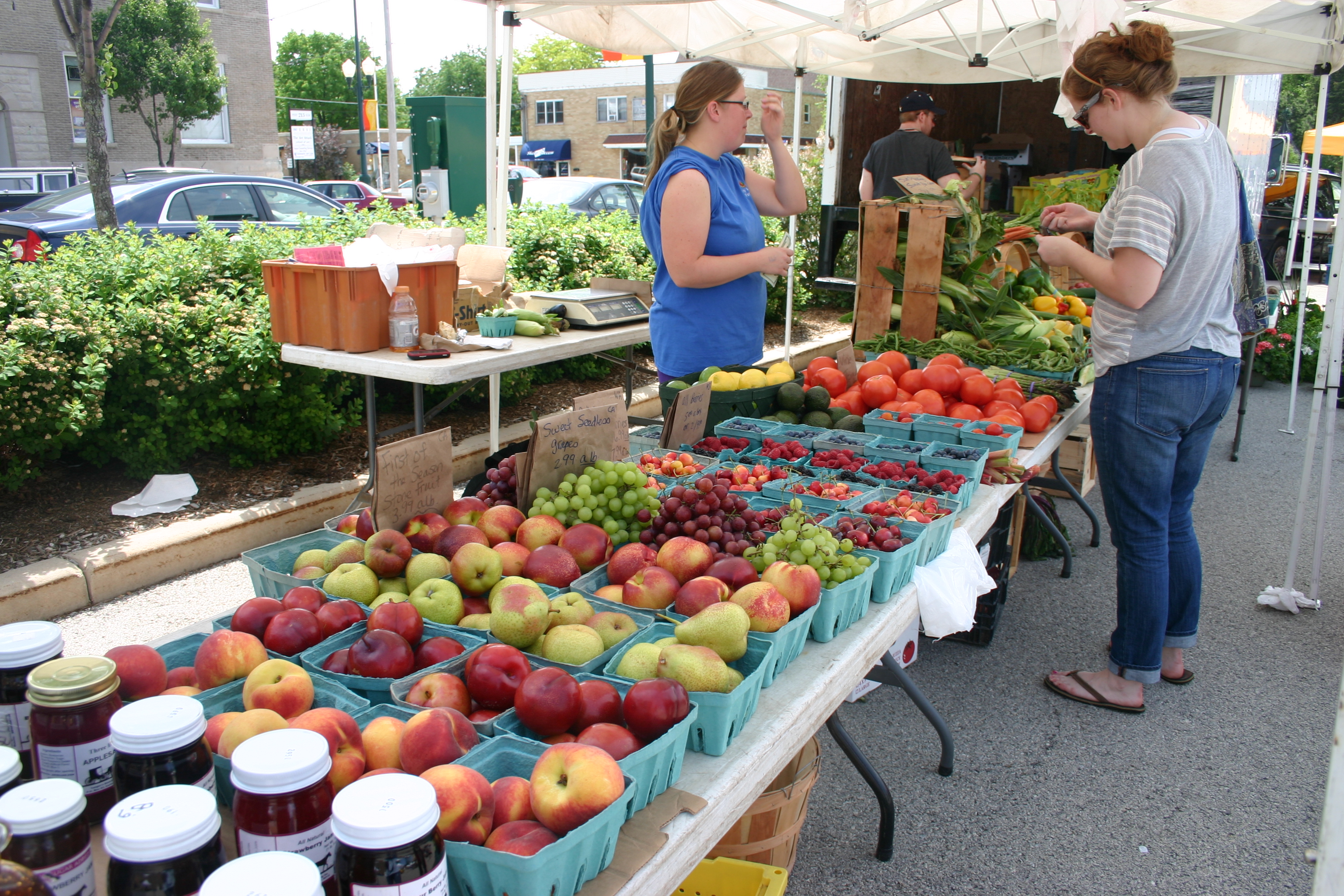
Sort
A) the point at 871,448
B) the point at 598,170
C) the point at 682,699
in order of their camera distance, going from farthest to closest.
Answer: the point at 598,170 < the point at 871,448 < the point at 682,699

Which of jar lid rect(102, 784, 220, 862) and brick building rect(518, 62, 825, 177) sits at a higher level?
brick building rect(518, 62, 825, 177)

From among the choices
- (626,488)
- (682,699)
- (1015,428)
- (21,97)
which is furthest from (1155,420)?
(21,97)

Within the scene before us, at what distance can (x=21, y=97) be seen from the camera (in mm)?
24109

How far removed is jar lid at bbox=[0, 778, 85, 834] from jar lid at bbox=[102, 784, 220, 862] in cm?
5

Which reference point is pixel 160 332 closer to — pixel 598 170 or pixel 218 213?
pixel 218 213

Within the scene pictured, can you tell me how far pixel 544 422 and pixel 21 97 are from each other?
1165 inches

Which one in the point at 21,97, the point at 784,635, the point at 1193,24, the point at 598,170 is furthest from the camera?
the point at 598,170

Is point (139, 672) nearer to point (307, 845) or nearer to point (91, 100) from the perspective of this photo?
point (307, 845)

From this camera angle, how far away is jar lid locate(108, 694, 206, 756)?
93 cm

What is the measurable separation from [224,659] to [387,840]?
28.8 inches

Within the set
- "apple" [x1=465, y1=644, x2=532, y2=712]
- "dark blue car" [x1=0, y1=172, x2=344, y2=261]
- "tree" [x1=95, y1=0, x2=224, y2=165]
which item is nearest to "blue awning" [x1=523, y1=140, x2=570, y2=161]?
"tree" [x1=95, y1=0, x2=224, y2=165]

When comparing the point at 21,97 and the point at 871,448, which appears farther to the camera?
the point at 21,97

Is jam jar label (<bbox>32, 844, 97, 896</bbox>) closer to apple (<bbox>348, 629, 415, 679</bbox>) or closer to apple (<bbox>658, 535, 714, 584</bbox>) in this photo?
apple (<bbox>348, 629, 415, 679</bbox>)

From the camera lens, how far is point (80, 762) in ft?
3.31
